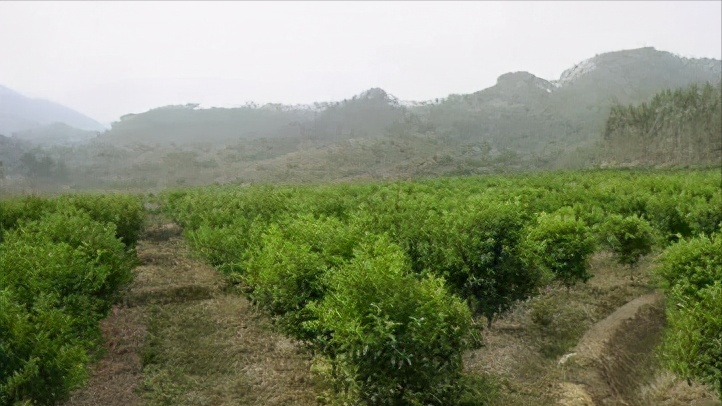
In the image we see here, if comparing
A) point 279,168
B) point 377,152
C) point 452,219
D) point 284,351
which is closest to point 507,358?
point 452,219

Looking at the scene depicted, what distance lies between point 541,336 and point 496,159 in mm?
139117

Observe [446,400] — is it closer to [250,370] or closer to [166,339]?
[250,370]

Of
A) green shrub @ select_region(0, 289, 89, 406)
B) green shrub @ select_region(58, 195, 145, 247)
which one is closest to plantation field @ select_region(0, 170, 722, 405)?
green shrub @ select_region(0, 289, 89, 406)

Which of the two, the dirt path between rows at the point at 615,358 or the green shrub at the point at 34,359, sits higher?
the green shrub at the point at 34,359

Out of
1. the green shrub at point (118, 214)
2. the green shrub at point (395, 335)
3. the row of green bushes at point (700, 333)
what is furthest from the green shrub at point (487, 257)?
the green shrub at point (118, 214)

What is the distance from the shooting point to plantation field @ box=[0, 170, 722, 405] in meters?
9.95

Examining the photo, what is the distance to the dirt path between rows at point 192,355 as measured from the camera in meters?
13.4

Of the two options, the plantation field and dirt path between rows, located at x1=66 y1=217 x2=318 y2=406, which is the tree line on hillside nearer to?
the plantation field

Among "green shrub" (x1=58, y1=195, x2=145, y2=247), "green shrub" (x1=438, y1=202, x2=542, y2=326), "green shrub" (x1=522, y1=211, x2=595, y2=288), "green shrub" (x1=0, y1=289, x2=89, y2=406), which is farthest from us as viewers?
"green shrub" (x1=58, y1=195, x2=145, y2=247)

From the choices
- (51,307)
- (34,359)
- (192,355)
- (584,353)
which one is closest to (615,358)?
(584,353)

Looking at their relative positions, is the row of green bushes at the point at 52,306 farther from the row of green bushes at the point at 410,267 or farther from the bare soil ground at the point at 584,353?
the bare soil ground at the point at 584,353

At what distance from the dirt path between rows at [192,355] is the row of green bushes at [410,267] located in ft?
5.06

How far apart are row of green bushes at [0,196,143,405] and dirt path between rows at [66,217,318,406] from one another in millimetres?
1311

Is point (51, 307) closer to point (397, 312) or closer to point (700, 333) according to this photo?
point (397, 312)
